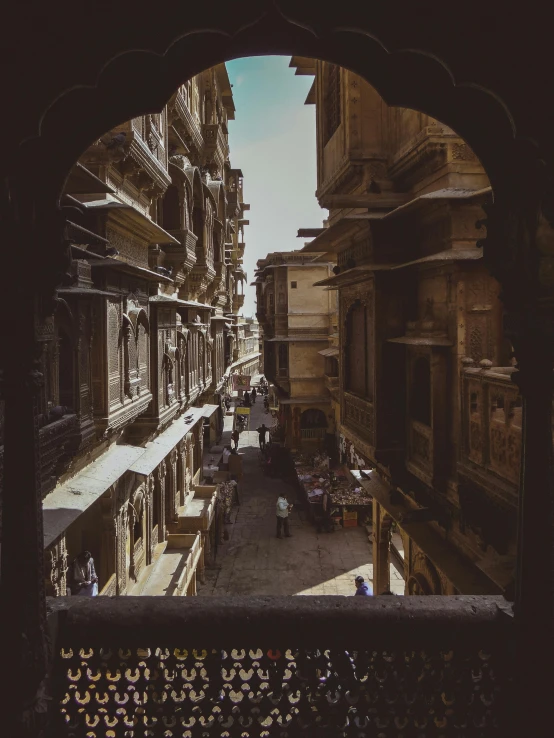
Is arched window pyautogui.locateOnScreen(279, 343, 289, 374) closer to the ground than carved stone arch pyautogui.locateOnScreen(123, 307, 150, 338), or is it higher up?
closer to the ground

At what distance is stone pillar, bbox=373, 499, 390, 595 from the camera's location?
1037 cm

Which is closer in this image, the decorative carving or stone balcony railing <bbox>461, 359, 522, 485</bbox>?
stone balcony railing <bbox>461, 359, 522, 485</bbox>

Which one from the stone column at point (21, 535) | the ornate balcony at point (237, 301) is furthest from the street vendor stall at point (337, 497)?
the ornate balcony at point (237, 301)

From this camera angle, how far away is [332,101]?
10.1 metres

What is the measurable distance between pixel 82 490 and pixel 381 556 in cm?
655

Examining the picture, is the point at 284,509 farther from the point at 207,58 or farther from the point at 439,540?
the point at 207,58

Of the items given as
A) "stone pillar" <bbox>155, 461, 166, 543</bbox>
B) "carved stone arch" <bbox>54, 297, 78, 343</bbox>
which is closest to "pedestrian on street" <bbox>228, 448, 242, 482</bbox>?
"stone pillar" <bbox>155, 461, 166, 543</bbox>

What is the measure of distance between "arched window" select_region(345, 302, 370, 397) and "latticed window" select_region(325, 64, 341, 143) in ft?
12.8

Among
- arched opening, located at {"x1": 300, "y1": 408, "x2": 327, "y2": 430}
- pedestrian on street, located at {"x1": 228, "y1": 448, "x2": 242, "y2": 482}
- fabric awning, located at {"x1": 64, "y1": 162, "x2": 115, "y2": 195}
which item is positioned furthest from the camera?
arched opening, located at {"x1": 300, "y1": 408, "x2": 327, "y2": 430}

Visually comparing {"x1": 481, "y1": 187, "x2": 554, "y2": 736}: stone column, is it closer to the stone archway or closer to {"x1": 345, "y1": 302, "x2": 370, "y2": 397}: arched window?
the stone archway

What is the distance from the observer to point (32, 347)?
2227mm

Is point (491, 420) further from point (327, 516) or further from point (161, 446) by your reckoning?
point (327, 516)

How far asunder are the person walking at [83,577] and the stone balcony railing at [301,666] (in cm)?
604

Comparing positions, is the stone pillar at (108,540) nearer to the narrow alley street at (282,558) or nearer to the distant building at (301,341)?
the narrow alley street at (282,558)
